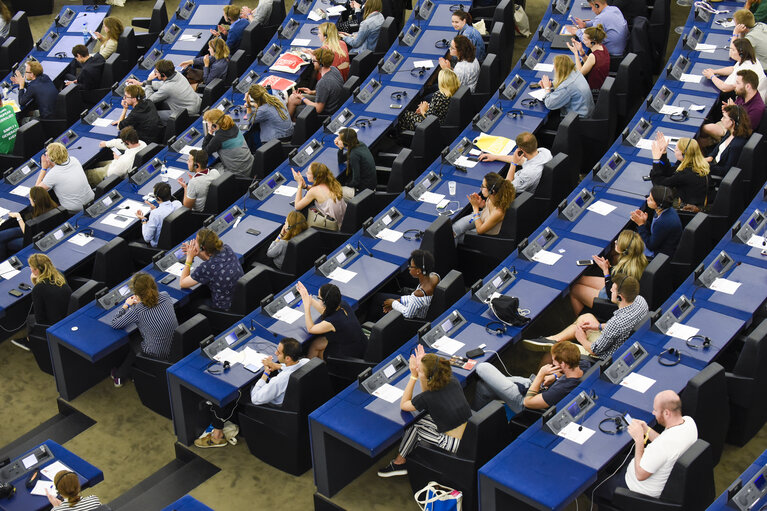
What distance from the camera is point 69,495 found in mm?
6586

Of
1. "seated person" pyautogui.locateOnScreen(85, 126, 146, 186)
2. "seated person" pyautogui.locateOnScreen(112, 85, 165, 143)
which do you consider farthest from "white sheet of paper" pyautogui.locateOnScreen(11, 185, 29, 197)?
"seated person" pyautogui.locateOnScreen(112, 85, 165, 143)

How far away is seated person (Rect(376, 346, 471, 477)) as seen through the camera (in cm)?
703

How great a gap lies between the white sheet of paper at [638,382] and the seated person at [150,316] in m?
3.77

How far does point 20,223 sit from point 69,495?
14.6 feet

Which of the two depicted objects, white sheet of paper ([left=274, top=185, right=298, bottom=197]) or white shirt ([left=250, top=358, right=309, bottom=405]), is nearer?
white shirt ([left=250, top=358, right=309, bottom=405])

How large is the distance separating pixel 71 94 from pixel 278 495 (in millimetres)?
7130

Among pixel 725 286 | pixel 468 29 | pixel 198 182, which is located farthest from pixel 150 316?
pixel 468 29

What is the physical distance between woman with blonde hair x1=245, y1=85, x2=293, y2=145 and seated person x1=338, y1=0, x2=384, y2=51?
1.79 metres

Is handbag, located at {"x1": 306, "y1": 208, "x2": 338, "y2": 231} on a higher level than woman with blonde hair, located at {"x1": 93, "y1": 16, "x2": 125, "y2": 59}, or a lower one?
lower

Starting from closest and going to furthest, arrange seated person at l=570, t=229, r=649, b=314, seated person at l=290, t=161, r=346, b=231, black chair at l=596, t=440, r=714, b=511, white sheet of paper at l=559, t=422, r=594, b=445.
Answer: black chair at l=596, t=440, r=714, b=511
white sheet of paper at l=559, t=422, r=594, b=445
seated person at l=570, t=229, r=649, b=314
seated person at l=290, t=161, r=346, b=231

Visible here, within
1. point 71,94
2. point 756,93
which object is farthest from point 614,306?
point 71,94

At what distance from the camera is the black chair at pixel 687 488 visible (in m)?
6.31

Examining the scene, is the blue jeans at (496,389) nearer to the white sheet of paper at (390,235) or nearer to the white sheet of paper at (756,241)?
the white sheet of paper at (390,235)

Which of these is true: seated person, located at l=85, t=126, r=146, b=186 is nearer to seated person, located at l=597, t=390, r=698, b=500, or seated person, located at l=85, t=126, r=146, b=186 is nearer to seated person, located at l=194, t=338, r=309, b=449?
seated person, located at l=194, t=338, r=309, b=449
